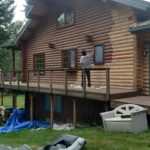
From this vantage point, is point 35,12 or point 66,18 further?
point 35,12

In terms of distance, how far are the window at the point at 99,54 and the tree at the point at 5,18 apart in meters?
26.4

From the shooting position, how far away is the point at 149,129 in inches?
460

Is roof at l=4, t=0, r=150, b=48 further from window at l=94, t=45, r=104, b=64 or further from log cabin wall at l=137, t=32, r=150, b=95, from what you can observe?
log cabin wall at l=137, t=32, r=150, b=95

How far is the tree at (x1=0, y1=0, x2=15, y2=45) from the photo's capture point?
4191 centimetres

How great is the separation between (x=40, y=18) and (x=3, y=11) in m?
21.8

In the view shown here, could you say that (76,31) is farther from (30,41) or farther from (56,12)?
(30,41)

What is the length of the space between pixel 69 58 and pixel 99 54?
114 inches

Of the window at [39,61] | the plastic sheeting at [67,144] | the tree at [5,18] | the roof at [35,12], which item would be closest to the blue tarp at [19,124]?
the window at [39,61]

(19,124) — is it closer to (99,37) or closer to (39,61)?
(39,61)

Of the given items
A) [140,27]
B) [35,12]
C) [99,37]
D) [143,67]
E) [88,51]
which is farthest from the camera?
[35,12]

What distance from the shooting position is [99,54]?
666 inches

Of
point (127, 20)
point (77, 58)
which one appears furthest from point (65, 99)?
point (127, 20)

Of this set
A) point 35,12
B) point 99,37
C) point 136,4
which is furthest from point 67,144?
point 35,12

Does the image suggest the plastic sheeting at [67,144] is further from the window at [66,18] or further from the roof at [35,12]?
the roof at [35,12]
